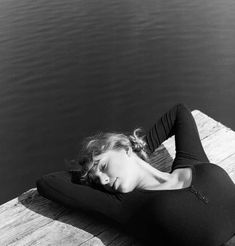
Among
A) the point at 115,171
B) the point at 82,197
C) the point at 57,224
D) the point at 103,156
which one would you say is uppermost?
the point at 103,156

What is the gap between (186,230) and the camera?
3.32m

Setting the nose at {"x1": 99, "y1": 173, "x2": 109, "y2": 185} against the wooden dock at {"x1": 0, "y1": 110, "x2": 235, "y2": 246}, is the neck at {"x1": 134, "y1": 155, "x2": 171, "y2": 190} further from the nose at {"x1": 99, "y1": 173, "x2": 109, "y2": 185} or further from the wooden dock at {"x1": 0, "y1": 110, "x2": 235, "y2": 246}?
the wooden dock at {"x1": 0, "y1": 110, "x2": 235, "y2": 246}

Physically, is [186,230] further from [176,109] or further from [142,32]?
[142,32]

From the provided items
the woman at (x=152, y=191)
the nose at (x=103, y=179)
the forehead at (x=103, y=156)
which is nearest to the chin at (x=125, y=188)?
the woman at (x=152, y=191)

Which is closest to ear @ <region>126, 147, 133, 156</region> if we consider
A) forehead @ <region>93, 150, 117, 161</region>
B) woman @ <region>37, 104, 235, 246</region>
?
woman @ <region>37, 104, 235, 246</region>

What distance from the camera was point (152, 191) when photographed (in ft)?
11.7

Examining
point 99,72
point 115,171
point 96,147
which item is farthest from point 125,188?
point 99,72

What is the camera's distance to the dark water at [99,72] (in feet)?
26.7

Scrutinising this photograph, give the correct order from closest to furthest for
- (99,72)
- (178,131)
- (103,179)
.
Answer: (103,179) → (178,131) → (99,72)

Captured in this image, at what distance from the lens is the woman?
3.34 meters

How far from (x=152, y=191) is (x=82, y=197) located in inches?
26.8

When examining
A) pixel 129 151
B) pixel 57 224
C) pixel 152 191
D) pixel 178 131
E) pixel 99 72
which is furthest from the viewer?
pixel 99 72

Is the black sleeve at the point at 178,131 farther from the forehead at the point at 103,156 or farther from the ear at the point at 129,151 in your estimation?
the forehead at the point at 103,156

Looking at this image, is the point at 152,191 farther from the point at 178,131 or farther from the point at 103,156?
the point at 178,131
